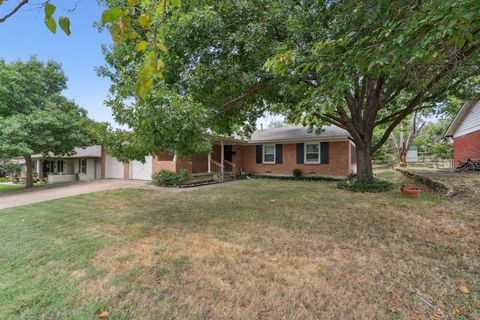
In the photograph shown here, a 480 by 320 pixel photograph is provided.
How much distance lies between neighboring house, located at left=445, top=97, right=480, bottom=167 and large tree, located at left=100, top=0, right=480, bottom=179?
8299 mm

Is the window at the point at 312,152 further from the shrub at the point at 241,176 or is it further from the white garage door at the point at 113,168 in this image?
the white garage door at the point at 113,168

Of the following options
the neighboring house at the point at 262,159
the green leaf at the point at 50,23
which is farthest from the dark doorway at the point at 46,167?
the green leaf at the point at 50,23

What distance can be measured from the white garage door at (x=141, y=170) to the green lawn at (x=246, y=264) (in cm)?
886

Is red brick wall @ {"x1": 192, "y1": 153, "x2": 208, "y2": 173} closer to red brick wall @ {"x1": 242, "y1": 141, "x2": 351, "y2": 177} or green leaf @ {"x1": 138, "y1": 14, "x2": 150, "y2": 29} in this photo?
red brick wall @ {"x1": 242, "y1": 141, "x2": 351, "y2": 177}

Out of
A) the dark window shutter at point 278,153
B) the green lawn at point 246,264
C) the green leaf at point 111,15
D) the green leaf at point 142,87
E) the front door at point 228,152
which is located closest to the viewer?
the green leaf at point 111,15

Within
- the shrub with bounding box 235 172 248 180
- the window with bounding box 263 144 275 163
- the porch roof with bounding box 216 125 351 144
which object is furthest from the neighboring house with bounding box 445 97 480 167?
the shrub with bounding box 235 172 248 180

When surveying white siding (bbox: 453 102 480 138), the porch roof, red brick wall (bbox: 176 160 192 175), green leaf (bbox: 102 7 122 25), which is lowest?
red brick wall (bbox: 176 160 192 175)

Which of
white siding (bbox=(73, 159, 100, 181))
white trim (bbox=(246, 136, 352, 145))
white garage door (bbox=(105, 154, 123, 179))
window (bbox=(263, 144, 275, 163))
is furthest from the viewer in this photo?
white siding (bbox=(73, 159, 100, 181))

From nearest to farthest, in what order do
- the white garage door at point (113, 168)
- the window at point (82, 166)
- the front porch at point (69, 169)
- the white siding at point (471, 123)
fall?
the white siding at point (471, 123), the white garage door at point (113, 168), the front porch at point (69, 169), the window at point (82, 166)

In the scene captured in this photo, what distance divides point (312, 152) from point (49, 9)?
15.1 m

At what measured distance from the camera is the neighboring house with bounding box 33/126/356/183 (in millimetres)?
14289

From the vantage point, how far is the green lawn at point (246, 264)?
2.62 meters

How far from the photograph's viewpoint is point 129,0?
4.80ft

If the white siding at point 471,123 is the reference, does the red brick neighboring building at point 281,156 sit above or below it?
below
